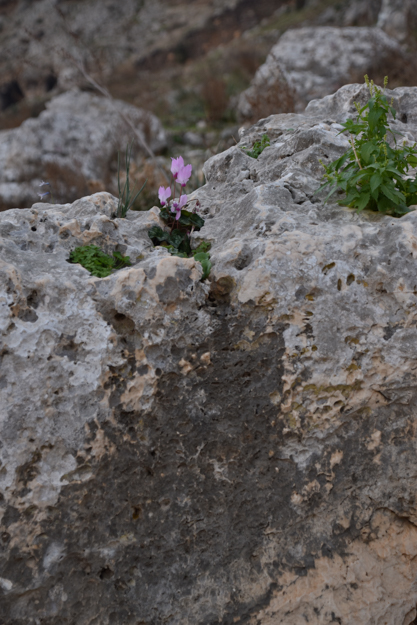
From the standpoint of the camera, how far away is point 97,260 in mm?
1932

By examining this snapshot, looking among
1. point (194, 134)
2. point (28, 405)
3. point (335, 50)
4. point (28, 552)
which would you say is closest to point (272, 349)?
point (28, 405)

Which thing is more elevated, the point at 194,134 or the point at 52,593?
the point at 52,593

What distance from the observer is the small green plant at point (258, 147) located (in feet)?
8.87

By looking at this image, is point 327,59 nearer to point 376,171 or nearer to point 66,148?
point 66,148

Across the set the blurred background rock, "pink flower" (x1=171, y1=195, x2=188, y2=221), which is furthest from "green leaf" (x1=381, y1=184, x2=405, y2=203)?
the blurred background rock

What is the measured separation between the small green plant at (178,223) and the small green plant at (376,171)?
620 millimetres

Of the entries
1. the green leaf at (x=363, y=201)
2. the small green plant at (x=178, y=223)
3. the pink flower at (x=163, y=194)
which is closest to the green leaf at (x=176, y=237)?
the small green plant at (x=178, y=223)

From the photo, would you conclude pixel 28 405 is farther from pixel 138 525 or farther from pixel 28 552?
pixel 138 525

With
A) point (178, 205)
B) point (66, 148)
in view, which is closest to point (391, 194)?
point (178, 205)

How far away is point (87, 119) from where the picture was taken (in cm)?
939

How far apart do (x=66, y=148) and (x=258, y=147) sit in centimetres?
721

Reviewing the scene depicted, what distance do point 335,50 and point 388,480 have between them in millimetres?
9844

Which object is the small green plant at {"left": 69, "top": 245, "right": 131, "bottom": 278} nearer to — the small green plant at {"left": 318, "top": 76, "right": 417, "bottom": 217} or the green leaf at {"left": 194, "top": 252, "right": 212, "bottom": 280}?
the green leaf at {"left": 194, "top": 252, "right": 212, "bottom": 280}

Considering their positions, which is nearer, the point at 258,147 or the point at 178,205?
the point at 178,205
